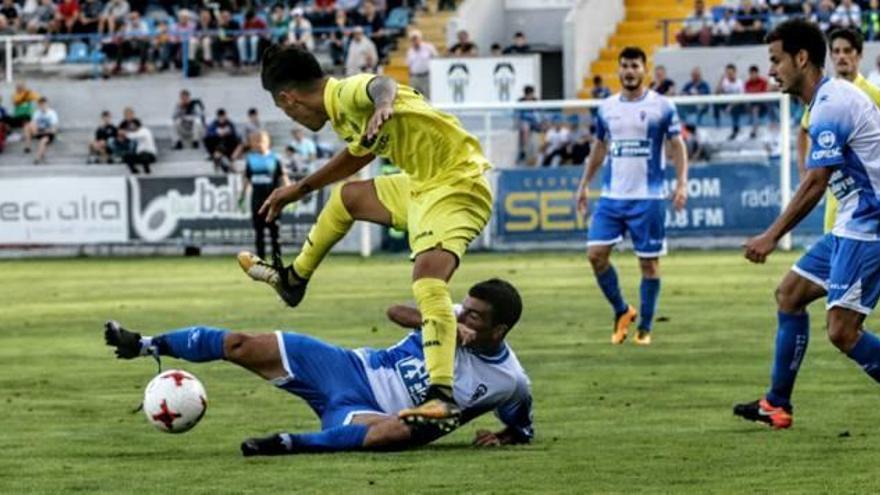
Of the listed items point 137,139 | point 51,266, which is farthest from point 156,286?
point 137,139

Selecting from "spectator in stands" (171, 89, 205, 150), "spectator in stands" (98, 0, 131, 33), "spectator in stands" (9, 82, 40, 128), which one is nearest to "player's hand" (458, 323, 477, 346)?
"spectator in stands" (171, 89, 205, 150)

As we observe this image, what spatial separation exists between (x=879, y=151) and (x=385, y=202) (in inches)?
107

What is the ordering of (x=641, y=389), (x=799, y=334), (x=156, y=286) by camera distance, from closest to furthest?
(x=799, y=334) < (x=641, y=389) < (x=156, y=286)

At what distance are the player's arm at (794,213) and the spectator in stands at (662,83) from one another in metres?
28.2

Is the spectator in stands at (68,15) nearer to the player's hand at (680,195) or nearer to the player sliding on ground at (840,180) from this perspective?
the player's hand at (680,195)

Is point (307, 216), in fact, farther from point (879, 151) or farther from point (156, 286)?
point (879, 151)

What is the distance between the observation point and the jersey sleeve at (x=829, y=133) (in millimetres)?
11633

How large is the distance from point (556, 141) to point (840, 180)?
2581 centimetres

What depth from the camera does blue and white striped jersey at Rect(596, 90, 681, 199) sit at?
1983 centimetres

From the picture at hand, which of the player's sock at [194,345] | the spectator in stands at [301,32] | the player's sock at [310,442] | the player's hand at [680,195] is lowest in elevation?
the spectator in stands at [301,32]

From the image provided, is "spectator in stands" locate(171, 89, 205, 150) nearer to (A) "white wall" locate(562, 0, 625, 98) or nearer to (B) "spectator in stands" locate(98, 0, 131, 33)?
(B) "spectator in stands" locate(98, 0, 131, 33)

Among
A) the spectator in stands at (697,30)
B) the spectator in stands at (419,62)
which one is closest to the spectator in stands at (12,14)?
the spectator in stands at (419,62)

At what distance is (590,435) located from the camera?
12.2 m

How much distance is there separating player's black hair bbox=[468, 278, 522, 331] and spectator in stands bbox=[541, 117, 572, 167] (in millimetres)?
26040
